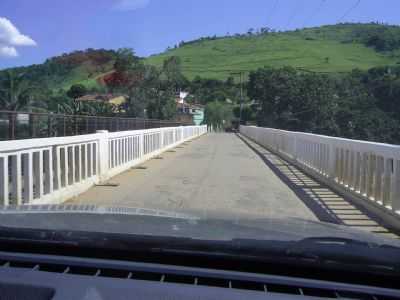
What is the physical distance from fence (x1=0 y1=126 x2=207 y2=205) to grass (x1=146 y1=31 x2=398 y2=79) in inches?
3437

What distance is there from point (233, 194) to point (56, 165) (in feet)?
11.4

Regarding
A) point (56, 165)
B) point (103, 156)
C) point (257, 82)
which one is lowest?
point (103, 156)

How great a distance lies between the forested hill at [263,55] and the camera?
3999 inches

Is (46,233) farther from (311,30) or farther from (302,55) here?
(311,30)

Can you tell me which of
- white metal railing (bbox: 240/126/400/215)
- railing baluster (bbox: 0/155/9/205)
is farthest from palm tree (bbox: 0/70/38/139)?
railing baluster (bbox: 0/155/9/205)

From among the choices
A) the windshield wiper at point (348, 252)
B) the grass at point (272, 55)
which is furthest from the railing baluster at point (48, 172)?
the grass at point (272, 55)

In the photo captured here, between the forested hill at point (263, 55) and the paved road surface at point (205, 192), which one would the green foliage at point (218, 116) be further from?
the paved road surface at point (205, 192)

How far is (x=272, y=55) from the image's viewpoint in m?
139

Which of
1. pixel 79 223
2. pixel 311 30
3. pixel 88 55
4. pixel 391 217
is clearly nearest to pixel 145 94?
pixel 391 217

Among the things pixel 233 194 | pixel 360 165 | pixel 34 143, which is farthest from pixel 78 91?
pixel 34 143

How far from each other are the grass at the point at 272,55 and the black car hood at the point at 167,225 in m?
95.9

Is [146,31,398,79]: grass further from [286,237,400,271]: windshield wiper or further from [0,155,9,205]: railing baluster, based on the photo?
[286,237,400,271]: windshield wiper

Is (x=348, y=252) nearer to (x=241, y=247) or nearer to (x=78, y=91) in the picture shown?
(x=241, y=247)

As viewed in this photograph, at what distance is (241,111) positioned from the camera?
9244 cm
